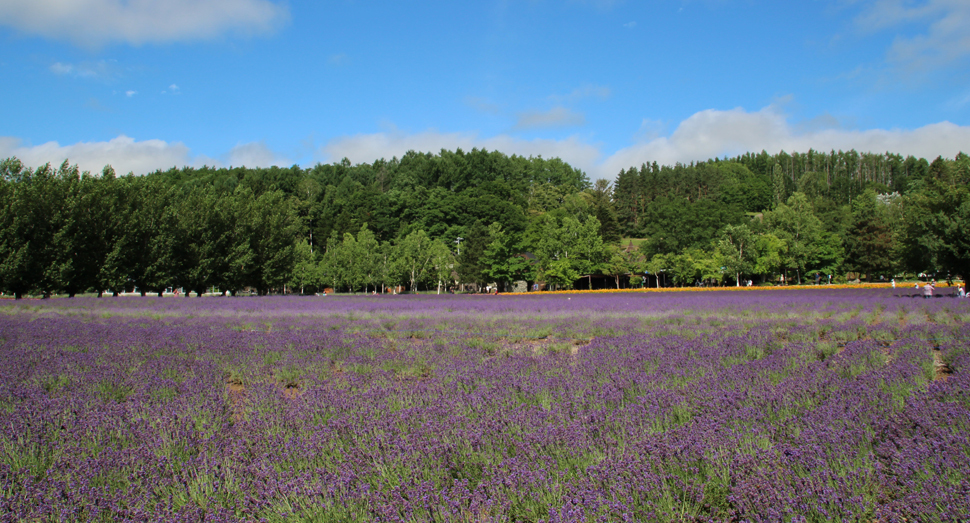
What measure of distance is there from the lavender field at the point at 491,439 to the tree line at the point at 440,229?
28394mm

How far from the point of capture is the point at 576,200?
4358 inches

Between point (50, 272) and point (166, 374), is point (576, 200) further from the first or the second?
A: point (166, 374)

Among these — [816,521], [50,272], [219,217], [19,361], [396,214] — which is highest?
[396,214]

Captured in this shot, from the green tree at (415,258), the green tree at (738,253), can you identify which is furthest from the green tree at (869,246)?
the green tree at (415,258)

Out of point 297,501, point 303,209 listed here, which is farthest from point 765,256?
point 303,209

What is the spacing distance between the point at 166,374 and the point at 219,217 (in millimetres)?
44404

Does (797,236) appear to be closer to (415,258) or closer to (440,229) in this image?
(415,258)

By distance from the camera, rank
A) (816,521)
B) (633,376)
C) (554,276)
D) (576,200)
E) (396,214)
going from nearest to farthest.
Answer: (816,521) < (633,376) < (554,276) < (396,214) < (576,200)

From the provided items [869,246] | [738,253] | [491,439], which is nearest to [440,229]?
[738,253]

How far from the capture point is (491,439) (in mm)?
3643

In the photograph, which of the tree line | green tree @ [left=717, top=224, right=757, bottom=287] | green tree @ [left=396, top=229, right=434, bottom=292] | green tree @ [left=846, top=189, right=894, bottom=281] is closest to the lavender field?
the tree line

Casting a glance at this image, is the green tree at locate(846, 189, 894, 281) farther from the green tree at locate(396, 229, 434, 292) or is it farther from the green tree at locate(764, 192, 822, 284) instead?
the green tree at locate(396, 229, 434, 292)

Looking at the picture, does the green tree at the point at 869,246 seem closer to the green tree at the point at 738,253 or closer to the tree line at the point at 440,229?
the tree line at the point at 440,229

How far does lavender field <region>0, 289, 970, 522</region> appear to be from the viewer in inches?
108
